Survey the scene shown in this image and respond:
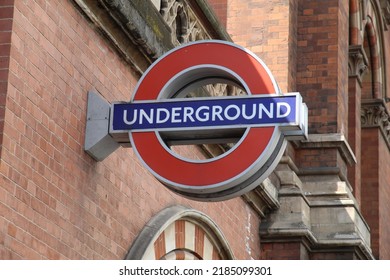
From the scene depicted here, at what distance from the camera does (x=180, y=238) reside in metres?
12.2

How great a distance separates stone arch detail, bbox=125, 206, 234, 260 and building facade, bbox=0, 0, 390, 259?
19mm

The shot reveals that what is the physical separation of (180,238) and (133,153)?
1.44 m

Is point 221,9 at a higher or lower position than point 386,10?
lower

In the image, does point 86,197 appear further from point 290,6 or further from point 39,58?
point 290,6

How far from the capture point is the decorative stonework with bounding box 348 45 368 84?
20547 mm

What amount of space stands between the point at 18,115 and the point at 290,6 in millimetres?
9042

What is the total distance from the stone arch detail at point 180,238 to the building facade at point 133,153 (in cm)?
2

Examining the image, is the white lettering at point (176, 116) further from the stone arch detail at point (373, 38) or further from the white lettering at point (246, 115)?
the stone arch detail at point (373, 38)

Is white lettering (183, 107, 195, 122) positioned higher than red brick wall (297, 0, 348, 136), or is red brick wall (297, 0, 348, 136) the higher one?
red brick wall (297, 0, 348, 136)

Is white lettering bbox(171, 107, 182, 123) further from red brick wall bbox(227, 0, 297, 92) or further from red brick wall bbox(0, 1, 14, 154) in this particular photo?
red brick wall bbox(227, 0, 297, 92)

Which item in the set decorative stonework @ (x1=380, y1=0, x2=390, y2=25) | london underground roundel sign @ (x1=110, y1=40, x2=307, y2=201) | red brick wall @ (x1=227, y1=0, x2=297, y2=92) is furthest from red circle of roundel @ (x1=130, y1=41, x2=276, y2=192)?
decorative stonework @ (x1=380, y1=0, x2=390, y2=25)

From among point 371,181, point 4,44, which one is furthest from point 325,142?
point 4,44

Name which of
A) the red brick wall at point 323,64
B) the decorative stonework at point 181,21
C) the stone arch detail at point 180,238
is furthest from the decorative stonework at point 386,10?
the stone arch detail at point 180,238

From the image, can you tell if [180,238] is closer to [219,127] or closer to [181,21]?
[181,21]
